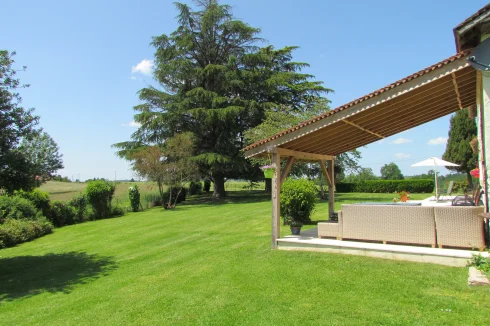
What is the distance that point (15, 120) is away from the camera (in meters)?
7.81

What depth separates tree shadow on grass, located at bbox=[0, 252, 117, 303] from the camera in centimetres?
673

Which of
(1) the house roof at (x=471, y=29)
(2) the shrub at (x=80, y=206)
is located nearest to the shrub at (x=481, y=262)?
(1) the house roof at (x=471, y=29)

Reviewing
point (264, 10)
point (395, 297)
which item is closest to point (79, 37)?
point (264, 10)

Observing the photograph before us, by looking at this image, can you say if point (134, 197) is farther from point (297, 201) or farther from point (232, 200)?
point (297, 201)

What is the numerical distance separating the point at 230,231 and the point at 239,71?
17491mm

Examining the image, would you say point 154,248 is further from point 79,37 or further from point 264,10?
point 264,10

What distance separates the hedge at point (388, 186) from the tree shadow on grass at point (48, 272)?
2665 centimetres

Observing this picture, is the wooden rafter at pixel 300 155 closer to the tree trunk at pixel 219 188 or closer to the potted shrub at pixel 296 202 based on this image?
the potted shrub at pixel 296 202

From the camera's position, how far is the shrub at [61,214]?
18.6 meters

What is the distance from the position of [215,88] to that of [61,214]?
583 inches

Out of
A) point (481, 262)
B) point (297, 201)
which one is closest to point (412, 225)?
point (481, 262)

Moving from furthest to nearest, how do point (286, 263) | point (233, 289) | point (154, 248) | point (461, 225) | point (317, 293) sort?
point (154, 248) < point (286, 263) < point (461, 225) < point (233, 289) < point (317, 293)

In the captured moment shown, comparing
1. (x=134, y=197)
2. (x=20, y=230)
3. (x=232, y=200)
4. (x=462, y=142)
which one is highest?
(x=462, y=142)

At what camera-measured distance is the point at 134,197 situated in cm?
2316
